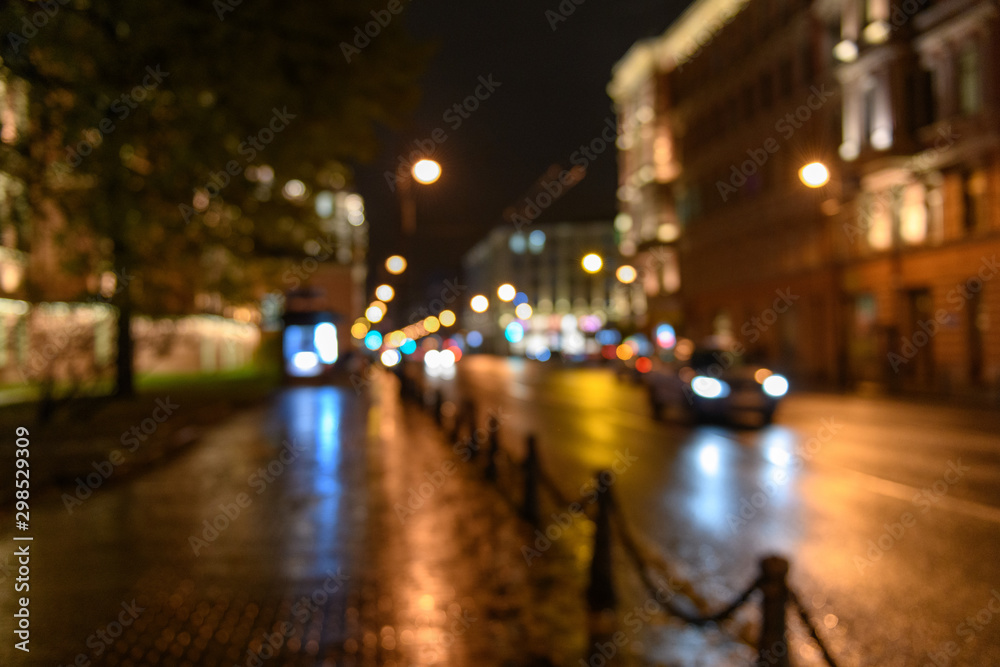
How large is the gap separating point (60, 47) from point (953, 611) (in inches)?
470

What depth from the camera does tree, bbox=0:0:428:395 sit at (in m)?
12.8

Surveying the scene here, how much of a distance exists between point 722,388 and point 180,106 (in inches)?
457

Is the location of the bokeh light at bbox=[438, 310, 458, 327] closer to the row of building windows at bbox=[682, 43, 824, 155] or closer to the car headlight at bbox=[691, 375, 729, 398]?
the row of building windows at bbox=[682, 43, 824, 155]

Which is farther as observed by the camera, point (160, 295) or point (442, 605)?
point (160, 295)

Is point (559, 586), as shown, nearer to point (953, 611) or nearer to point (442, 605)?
point (442, 605)

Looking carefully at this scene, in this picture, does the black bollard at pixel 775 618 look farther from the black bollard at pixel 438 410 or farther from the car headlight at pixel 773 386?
the black bollard at pixel 438 410

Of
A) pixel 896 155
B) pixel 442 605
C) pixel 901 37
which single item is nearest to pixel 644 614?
pixel 442 605

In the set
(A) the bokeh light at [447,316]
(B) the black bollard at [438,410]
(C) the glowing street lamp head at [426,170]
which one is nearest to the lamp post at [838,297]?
(A) the bokeh light at [447,316]

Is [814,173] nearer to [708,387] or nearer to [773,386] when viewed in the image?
[773,386]

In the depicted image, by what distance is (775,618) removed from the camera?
3889 millimetres

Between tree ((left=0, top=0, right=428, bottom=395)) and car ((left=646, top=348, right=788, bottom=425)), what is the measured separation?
826cm

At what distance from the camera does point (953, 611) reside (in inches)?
231

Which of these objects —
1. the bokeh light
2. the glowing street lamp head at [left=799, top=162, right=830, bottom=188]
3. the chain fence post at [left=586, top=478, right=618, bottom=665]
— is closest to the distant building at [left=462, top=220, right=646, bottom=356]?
the bokeh light

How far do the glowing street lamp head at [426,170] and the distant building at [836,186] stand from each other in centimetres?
1185
